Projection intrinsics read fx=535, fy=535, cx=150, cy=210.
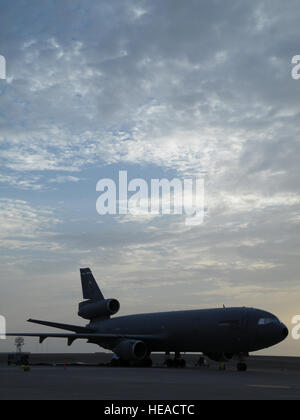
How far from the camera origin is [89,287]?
61250mm

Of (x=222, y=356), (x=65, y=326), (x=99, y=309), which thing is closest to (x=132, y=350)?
(x=222, y=356)

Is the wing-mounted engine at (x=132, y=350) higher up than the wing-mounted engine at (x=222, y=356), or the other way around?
the wing-mounted engine at (x=132, y=350)

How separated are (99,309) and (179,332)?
13736 mm

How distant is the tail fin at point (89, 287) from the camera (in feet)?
198

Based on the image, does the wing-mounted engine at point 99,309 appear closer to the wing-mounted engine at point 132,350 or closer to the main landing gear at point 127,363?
the main landing gear at point 127,363

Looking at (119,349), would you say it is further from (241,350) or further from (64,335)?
(241,350)

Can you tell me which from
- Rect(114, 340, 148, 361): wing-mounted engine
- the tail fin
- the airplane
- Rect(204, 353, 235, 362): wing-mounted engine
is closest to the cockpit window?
the airplane

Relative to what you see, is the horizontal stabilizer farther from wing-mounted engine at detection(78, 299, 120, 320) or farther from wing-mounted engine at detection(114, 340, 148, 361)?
wing-mounted engine at detection(114, 340, 148, 361)

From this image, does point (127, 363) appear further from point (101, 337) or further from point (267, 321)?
point (267, 321)

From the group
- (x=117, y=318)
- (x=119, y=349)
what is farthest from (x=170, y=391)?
(x=117, y=318)

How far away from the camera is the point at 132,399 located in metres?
16.5

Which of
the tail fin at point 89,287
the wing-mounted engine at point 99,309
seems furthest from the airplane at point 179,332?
the tail fin at point 89,287
